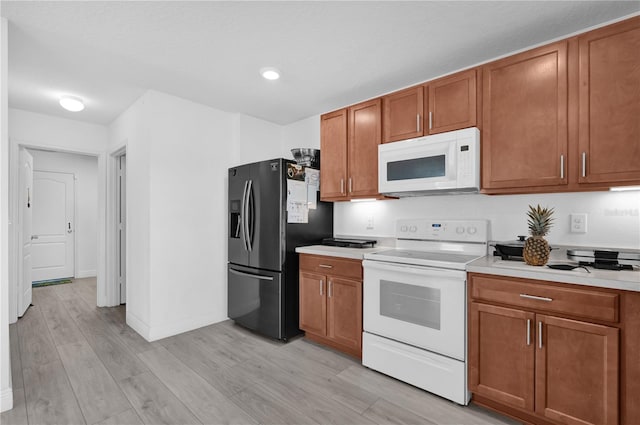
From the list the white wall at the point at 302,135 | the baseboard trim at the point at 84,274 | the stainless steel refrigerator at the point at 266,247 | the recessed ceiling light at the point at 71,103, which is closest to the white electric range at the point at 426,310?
the stainless steel refrigerator at the point at 266,247

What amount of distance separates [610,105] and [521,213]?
85 cm

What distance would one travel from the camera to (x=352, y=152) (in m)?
2.99

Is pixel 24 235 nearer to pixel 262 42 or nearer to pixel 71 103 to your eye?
pixel 71 103

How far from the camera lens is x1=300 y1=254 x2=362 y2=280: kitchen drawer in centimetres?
260

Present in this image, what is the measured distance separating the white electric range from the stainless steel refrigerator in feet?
2.81

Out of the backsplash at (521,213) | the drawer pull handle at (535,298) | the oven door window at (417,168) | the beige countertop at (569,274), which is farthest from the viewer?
the oven door window at (417,168)

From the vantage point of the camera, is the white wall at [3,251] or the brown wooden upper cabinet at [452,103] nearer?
the white wall at [3,251]

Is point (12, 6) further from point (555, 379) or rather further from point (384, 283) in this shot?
point (555, 379)

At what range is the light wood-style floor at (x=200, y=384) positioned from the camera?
1907 mm

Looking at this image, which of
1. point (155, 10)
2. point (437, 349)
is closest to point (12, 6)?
point (155, 10)

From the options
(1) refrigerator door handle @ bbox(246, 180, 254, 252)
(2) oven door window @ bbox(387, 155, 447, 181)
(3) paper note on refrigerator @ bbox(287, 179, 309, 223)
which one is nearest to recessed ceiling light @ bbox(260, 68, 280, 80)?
(3) paper note on refrigerator @ bbox(287, 179, 309, 223)

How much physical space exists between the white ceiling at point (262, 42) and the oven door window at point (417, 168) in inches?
30.9

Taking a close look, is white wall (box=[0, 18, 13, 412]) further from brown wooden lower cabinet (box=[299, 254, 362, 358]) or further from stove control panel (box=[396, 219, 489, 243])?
stove control panel (box=[396, 219, 489, 243])

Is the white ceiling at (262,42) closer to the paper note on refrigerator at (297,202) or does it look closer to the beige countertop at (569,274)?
the paper note on refrigerator at (297,202)
